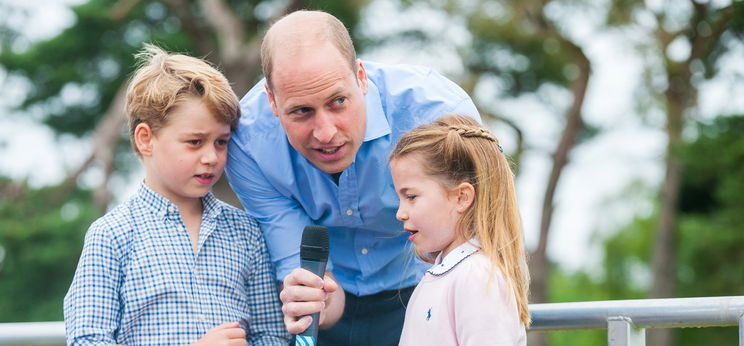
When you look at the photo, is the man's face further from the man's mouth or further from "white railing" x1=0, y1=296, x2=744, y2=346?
"white railing" x1=0, y1=296, x2=744, y2=346

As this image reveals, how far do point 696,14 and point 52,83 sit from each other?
8.74 m

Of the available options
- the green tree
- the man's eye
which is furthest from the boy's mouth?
the green tree

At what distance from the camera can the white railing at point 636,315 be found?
2436 millimetres

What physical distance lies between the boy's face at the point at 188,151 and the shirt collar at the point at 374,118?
41 centimetres

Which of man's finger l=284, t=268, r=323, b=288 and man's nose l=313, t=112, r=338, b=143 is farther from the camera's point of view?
man's nose l=313, t=112, r=338, b=143

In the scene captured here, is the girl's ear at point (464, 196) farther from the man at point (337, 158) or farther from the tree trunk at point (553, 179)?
the tree trunk at point (553, 179)

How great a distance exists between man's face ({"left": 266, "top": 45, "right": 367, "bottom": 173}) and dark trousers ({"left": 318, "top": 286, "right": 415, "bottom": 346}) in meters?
0.47

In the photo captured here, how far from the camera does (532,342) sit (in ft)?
38.0

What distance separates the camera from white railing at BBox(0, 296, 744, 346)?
2.44 meters

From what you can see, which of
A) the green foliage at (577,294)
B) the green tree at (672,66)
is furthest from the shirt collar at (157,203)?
the green foliage at (577,294)

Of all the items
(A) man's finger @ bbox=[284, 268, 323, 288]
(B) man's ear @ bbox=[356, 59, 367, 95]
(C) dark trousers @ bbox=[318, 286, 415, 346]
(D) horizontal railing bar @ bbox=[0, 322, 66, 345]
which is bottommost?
(C) dark trousers @ bbox=[318, 286, 415, 346]

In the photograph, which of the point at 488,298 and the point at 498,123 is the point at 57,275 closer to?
the point at 498,123

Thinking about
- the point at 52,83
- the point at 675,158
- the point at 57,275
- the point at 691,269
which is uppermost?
the point at 52,83

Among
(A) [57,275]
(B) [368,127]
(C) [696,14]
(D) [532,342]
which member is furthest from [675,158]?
(B) [368,127]
